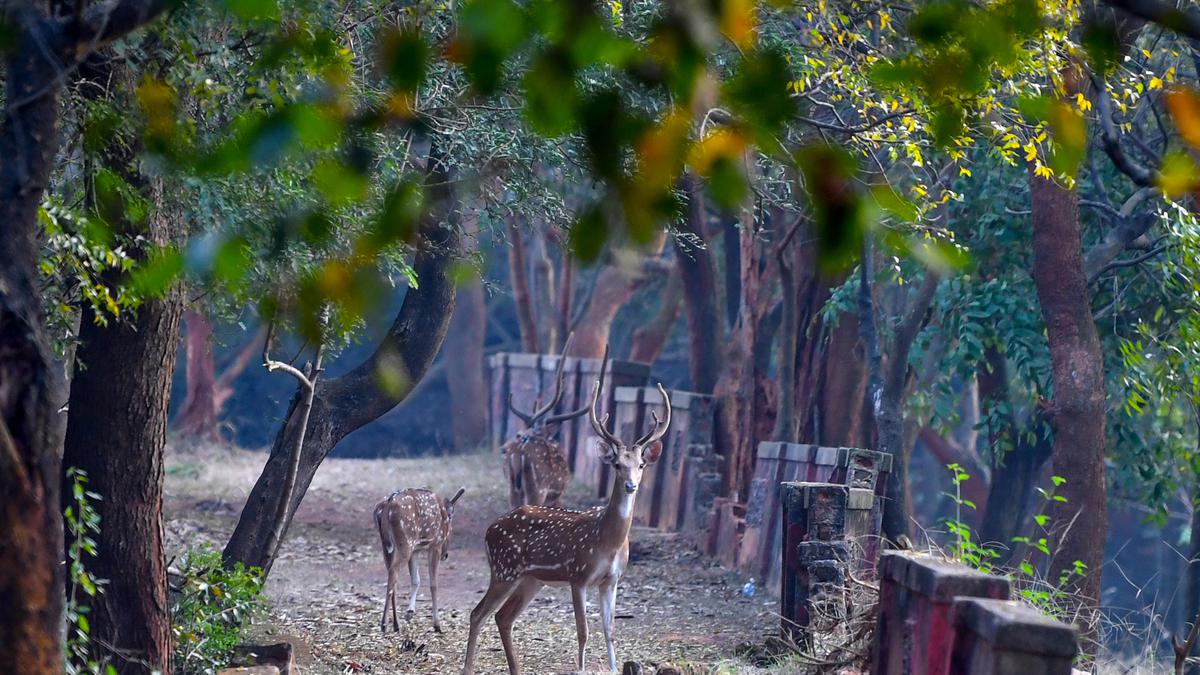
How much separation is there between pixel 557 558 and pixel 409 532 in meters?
1.86

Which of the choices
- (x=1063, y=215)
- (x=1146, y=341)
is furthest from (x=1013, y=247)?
(x=1063, y=215)

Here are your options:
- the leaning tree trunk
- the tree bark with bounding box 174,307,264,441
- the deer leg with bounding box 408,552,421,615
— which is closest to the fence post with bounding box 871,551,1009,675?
the leaning tree trunk

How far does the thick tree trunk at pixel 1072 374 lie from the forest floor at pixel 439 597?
2.42 meters

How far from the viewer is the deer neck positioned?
9.59m

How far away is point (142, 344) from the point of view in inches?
265

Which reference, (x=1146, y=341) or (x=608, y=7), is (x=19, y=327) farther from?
(x=1146, y=341)

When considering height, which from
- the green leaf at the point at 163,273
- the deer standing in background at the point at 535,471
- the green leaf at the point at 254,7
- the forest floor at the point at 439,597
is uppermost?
the green leaf at the point at 254,7

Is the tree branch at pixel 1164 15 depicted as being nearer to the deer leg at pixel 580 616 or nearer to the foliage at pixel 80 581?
the foliage at pixel 80 581

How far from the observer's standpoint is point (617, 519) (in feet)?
31.9

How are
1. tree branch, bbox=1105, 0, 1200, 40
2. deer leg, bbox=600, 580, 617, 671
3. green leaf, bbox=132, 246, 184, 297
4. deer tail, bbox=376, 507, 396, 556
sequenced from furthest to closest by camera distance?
deer tail, bbox=376, 507, 396, 556, deer leg, bbox=600, 580, 617, 671, tree branch, bbox=1105, 0, 1200, 40, green leaf, bbox=132, 246, 184, 297

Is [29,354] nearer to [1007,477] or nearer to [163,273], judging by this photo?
[163,273]

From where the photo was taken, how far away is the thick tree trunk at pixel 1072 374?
10.6m

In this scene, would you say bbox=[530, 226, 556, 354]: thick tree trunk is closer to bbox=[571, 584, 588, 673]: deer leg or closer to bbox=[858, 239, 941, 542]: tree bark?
bbox=[858, 239, 941, 542]: tree bark

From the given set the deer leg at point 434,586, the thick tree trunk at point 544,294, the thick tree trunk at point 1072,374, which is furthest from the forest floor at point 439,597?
the thick tree trunk at point 544,294
